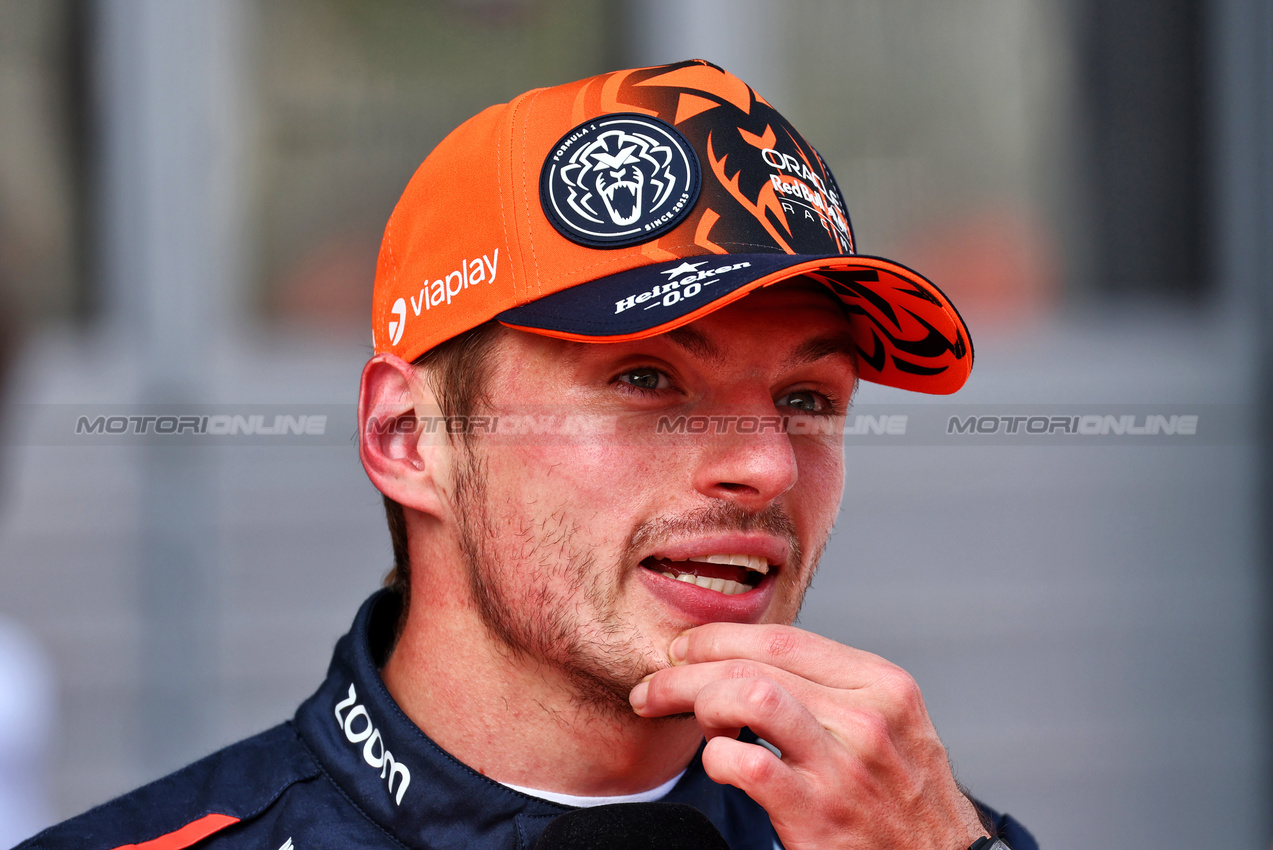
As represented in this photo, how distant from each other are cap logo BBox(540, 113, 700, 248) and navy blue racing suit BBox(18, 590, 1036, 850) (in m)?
0.70

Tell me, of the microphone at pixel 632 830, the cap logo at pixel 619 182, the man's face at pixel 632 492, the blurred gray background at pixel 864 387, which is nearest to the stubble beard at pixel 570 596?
the man's face at pixel 632 492

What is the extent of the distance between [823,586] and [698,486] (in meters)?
2.82

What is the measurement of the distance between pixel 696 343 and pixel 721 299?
0.43ft

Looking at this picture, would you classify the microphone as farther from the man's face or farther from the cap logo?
the cap logo

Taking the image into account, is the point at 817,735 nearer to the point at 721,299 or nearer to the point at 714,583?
the point at 714,583

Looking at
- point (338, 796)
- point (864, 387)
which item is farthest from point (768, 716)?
point (864, 387)

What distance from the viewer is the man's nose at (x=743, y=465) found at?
1506 millimetres

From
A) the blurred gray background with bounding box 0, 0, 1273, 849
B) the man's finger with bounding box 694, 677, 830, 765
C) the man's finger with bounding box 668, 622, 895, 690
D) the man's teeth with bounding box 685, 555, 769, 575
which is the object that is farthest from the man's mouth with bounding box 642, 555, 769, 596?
the blurred gray background with bounding box 0, 0, 1273, 849

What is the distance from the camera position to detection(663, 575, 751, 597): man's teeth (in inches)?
60.7

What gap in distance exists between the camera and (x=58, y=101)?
4.16 metres

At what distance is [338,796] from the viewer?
159 centimetres

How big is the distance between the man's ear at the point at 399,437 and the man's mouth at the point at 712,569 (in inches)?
13.6

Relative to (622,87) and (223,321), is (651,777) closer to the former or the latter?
(622,87)

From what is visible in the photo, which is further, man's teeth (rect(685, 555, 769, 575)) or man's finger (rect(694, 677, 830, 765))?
man's teeth (rect(685, 555, 769, 575))
